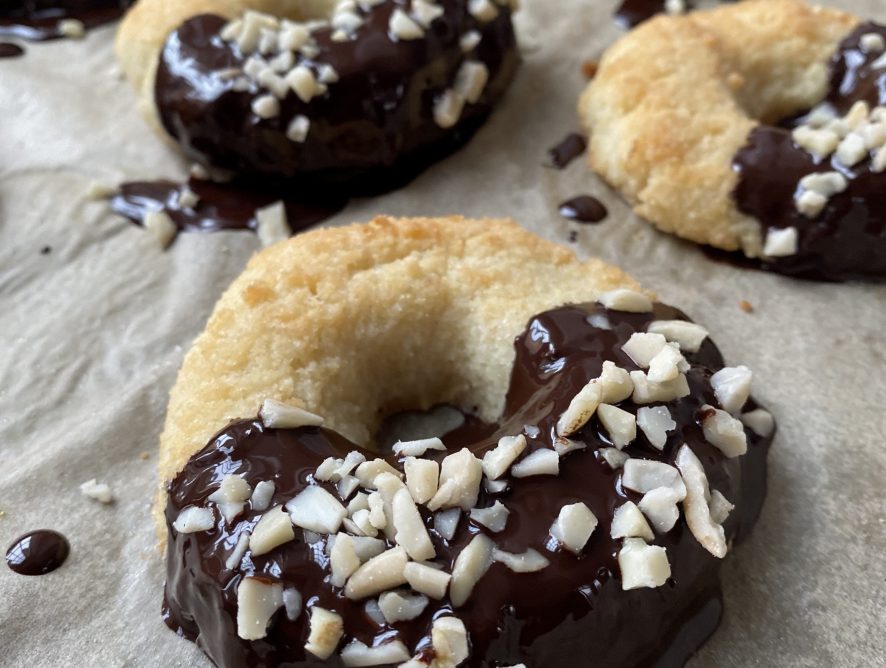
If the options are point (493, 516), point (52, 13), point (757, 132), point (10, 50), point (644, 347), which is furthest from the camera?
point (52, 13)

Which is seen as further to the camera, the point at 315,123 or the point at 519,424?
the point at 315,123

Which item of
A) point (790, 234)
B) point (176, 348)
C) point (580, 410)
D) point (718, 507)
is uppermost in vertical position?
point (580, 410)

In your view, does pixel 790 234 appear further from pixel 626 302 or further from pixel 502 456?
pixel 502 456

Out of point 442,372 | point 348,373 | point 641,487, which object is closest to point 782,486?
point 641,487

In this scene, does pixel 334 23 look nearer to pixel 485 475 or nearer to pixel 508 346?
pixel 508 346

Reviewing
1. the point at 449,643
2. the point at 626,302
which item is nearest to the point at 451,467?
the point at 449,643

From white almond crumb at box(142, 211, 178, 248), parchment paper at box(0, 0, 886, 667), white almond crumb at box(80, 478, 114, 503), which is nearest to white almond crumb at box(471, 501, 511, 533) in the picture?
parchment paper at box(0, 0, 886, 667)

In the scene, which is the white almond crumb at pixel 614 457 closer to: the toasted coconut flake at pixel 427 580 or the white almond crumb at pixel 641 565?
the white almond crumb at pixel 641 565

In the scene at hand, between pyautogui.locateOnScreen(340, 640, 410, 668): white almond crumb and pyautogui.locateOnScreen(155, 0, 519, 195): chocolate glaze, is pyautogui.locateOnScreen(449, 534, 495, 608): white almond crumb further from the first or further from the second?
pyautogui.locateOnScreen(155, 0, 519, 195): chocolate glaze
